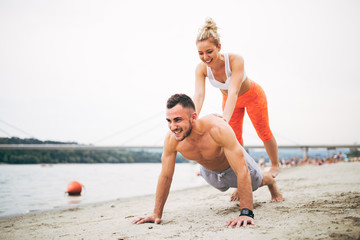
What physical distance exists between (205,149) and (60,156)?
54.6 meters

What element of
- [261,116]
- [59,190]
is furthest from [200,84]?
[59,190]

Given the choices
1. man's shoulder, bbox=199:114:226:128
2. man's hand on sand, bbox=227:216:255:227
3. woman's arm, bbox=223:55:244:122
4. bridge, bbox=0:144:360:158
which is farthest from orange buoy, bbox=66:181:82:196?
bridge, bbox=0:144:360:158

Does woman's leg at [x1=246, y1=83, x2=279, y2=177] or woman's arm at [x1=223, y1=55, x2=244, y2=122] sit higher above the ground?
woman's arm at [x1=223, y1=55, x2=244, y2=122]

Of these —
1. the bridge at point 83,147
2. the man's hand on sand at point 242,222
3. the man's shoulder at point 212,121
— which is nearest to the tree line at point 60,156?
the bridge at point 83,147

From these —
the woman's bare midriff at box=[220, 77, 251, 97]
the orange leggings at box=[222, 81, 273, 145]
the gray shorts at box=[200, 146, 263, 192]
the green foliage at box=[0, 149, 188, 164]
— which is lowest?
the green foliage at box=[0, 149, 188, 164]

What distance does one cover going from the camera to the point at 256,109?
15.2 feet

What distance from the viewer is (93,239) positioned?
9.24 ft

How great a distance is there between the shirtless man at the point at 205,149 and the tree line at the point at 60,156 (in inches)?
1362

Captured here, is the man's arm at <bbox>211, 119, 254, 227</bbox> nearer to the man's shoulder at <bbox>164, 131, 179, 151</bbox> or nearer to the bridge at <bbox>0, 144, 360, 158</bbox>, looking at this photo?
the man's shoulder at <bbox>164, 131, 179, 151</bbox>

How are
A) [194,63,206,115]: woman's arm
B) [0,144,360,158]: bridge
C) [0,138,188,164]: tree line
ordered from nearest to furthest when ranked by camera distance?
[194,63,206,115]: woman's arm < [0,144,360,158]: bridge < [0,138,188,164]: tree line

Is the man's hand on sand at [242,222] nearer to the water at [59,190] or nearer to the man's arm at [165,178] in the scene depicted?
the man's arm at [165,178]

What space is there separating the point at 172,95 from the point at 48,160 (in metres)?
51.6

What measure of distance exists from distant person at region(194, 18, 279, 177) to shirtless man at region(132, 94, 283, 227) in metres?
0.40

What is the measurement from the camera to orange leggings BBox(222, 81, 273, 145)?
4566mm
